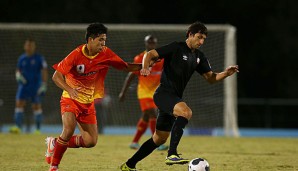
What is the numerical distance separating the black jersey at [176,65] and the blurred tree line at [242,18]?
1781 centimetres

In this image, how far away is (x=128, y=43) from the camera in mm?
18062

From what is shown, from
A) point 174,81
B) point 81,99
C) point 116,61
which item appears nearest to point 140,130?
point 174,81

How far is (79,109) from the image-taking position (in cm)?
779

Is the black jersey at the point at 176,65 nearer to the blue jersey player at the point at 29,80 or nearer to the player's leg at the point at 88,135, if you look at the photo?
the player's leg at the point at 88,135

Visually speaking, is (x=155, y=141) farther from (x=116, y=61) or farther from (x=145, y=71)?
(x=116, y=61)

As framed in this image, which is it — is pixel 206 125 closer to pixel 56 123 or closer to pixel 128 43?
pixel 128 43

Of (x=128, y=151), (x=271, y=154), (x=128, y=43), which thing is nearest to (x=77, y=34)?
(x=128, y=43)

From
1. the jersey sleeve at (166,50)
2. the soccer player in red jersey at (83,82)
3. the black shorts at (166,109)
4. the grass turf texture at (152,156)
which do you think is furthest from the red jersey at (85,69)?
the grass turf texture at (152,156)

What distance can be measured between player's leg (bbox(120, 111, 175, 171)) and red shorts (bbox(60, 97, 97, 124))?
66 cm

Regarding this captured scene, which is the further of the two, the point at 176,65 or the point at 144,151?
the point at 176,65

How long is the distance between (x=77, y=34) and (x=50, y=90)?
257 centimetres

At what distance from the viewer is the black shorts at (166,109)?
309 inches

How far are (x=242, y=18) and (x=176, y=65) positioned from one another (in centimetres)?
2039

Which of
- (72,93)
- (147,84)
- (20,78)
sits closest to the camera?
(72,93)
